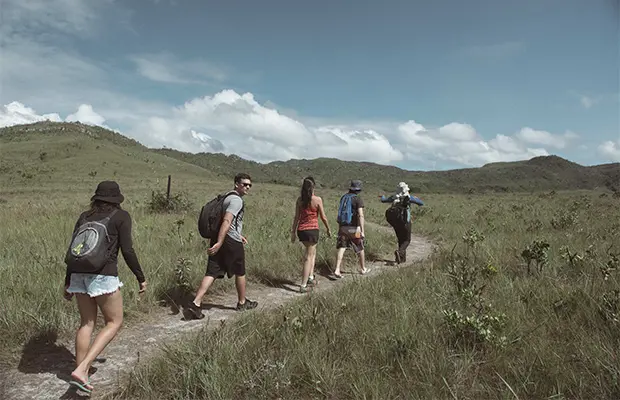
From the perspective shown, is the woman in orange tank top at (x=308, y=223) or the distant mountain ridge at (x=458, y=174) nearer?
the woman in orange tank top at (x=308, y=223)

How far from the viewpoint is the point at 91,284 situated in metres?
3.43

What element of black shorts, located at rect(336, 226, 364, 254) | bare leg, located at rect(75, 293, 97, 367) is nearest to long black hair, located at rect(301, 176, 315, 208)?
black shorts, located at rect(336, 226, 364, 254)

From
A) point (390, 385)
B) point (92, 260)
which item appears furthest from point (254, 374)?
point (92, 260)

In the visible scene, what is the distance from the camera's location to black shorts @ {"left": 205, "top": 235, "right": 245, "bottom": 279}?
18.0 feet

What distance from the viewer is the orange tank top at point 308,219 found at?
6.86 metres

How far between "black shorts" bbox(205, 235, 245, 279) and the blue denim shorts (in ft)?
6.80

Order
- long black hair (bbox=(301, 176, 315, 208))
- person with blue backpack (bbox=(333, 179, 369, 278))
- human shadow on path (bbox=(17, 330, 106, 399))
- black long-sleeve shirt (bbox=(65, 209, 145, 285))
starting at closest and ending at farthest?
black long-sleeve shirt (bbox=(65, 209, 145, 285))
human shadow on path (bbox=(17, 330, 106, 399))
long black hair (bbox=(301, 176, 315, 208))
person with blue backpack (bbox=(333, 179, 369, 278))

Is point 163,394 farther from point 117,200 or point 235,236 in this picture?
point 235,236

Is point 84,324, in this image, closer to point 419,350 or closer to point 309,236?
point 419,350

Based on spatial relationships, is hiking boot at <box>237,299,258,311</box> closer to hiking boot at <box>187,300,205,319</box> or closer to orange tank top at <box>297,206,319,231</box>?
hiking boot at <box>187,300,205,319</box>

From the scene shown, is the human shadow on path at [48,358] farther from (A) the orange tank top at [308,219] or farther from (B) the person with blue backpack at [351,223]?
(B) the person with blue backpack at [351,223]

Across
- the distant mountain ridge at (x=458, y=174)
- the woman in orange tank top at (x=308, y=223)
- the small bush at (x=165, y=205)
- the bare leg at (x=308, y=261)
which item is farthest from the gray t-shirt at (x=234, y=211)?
the distant mountain ridge at (x=458, y=174)

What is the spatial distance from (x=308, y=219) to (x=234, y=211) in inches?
75.9

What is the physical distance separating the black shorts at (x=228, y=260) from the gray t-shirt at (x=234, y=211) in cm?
8
